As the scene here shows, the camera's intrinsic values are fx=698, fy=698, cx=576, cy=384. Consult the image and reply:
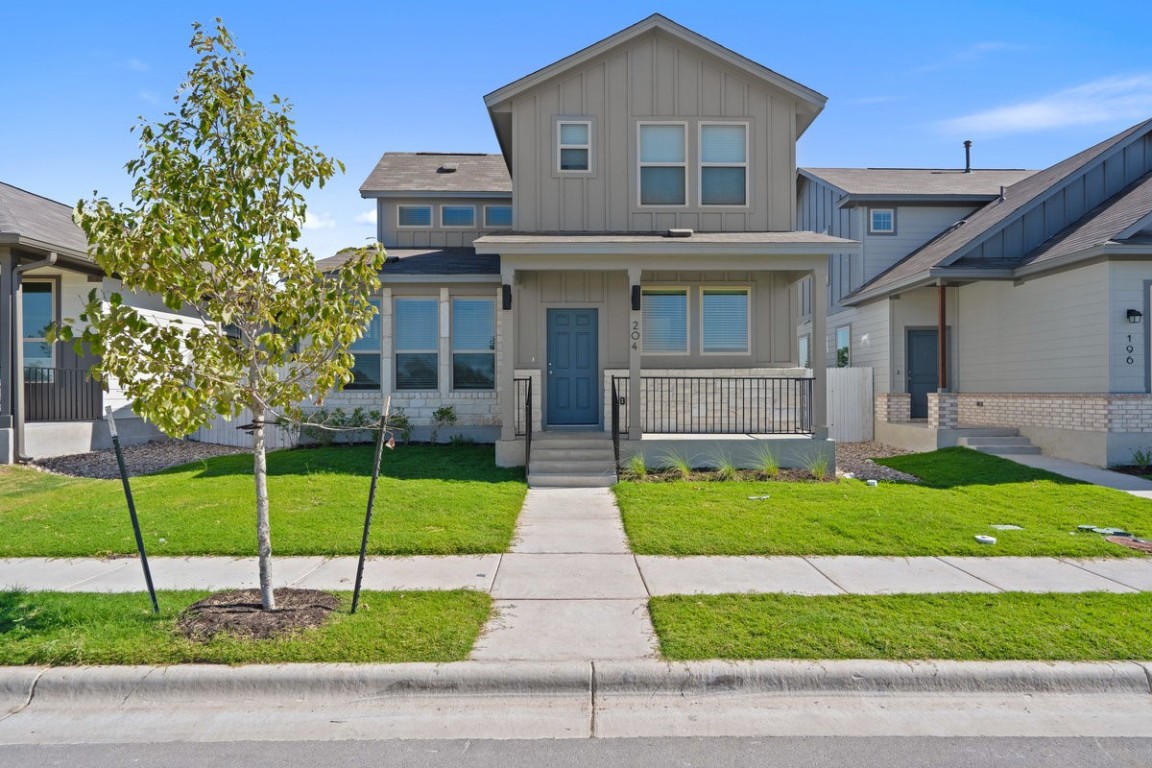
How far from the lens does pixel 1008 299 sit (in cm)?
1481

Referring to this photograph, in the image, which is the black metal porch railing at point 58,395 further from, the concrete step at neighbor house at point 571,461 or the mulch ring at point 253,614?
the mulch ring at point 253,614

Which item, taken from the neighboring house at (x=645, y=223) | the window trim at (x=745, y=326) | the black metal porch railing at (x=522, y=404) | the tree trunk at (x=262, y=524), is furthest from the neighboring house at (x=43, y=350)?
the window trim at (x=745, y=326)

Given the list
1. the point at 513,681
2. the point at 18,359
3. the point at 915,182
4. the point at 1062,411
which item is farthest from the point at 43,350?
the point at 915,182

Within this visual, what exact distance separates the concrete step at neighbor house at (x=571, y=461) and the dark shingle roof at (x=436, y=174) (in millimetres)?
7137

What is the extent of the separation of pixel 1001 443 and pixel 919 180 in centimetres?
972

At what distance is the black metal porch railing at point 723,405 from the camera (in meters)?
12.4

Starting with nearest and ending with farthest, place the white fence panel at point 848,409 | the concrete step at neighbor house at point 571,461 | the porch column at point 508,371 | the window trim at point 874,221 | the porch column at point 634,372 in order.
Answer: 1. the concrete step at neighbor house at point 571,461
2. the porch column at point 508,371
3. the porch column at point 634,372
4. the white fence panel at point 848,409
5. the window trim at point 874,221

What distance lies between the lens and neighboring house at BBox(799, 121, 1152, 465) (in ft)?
39.4

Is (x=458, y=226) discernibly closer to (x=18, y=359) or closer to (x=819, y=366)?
(x=18, y=359)

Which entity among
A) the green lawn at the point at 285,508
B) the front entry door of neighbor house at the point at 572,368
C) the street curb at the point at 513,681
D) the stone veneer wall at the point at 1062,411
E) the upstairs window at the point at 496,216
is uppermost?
the upstairs window at the point at 496,216

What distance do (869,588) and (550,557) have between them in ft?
9.35

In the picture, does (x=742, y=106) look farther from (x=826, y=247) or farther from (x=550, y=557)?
(x=550, y=557)

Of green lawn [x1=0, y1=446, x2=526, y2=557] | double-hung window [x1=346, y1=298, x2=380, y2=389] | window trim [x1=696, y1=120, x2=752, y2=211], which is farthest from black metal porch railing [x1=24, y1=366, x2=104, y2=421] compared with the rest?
window trim [x1=696, y1=120, x2=752, y2=211]

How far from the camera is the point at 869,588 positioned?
5707 millimetres
